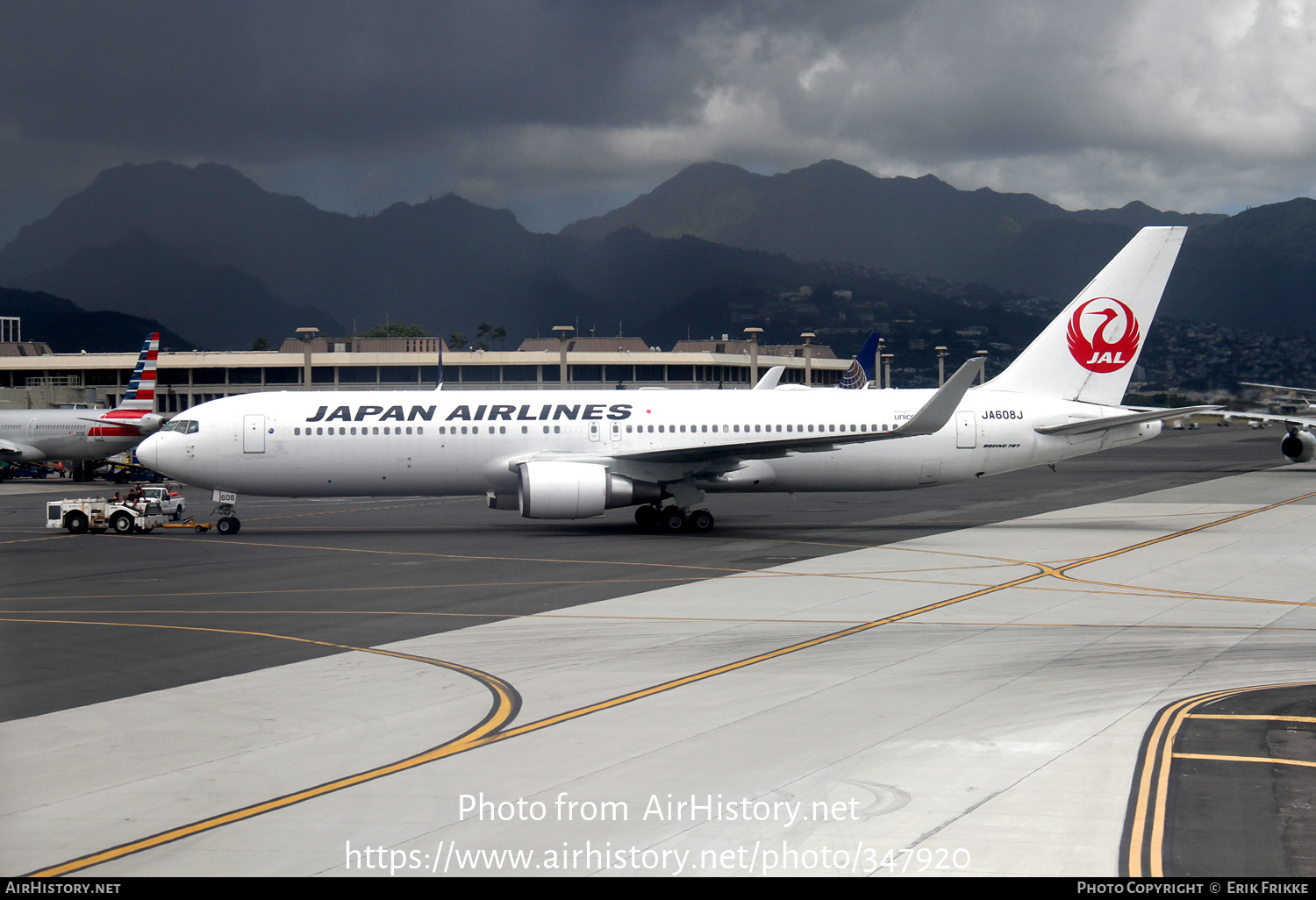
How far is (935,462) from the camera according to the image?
112 ft

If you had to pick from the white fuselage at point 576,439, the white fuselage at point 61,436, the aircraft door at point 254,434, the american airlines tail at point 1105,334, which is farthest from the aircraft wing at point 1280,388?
the white fuselage at point 61,436

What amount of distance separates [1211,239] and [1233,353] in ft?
134

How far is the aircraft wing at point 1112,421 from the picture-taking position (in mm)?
32750

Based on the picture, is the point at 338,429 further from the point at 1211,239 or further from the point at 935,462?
the point at 1211,239

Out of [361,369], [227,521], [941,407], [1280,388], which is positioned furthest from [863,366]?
[361,369]

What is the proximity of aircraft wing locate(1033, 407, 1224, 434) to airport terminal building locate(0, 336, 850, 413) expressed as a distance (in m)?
72.1

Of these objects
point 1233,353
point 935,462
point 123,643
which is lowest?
point 123,643

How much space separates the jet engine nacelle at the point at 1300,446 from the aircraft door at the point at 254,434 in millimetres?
55285

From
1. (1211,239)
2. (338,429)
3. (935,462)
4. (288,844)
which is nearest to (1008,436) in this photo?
(935,462)

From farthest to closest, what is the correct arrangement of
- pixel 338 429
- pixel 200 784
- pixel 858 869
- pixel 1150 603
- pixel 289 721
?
pixel 338 429 < pixel 1150 603 < pixel 289 721 < pixel 200 784 < pixel 858 869

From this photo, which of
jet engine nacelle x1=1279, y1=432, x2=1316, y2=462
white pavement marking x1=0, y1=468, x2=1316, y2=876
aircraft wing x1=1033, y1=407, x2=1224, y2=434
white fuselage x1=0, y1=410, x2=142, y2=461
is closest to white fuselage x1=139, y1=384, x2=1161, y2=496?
aircraft wing x1=1033, y1=407, x2=1224, y2=434

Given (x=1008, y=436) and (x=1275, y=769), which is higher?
(x=1008, y=436)

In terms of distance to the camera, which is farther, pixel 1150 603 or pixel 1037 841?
pixel 1150 603

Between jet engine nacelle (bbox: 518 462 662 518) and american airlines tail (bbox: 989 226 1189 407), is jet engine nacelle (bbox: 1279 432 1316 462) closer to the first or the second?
american airlines tail (bbox: 989 226 1189 407)
